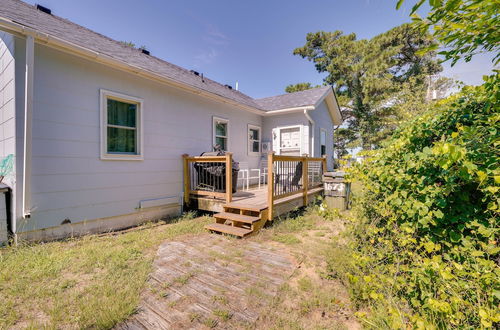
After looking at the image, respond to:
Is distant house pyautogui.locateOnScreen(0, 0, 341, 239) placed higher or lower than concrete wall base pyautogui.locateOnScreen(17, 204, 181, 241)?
higher

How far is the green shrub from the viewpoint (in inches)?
53.9

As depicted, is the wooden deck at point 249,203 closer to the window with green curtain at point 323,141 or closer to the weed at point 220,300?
the weed at point 220,300

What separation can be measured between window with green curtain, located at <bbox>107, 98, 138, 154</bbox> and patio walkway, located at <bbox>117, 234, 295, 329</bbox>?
104 inches

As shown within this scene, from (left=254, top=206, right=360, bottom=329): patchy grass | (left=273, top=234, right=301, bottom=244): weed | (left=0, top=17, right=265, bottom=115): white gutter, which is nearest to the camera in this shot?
(left=254, top=206, right=360, bottom=329): patchy grass

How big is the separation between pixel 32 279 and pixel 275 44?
17.8 meters

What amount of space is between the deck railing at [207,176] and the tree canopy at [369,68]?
1579cm

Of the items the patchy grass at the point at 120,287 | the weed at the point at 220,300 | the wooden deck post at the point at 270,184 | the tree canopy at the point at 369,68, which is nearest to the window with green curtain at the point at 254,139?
the wooden deck post at the point at 270,184

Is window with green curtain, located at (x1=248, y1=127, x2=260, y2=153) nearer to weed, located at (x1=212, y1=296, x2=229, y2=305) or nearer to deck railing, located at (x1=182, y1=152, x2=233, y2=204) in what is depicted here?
deck railing, located at (x1=182, y1=152, x2=233, y2=204)

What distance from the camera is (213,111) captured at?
22.7ft

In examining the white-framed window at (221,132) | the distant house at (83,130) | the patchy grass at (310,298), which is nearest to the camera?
the patchy grass at (310,298)

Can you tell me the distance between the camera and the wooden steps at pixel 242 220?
13.3 ft

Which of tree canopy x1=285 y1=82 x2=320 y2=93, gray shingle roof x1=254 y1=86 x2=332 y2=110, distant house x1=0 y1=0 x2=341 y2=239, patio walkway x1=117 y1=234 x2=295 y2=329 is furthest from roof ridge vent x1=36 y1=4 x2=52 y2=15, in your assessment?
tree canopy x1=285 y1=82 x2=320 y2=93

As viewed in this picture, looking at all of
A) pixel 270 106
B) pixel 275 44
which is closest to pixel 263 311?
pixel 270 106

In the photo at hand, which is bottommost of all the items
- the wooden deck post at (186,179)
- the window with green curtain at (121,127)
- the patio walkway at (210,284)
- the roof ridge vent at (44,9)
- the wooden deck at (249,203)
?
the patio walkway at (210,284)
